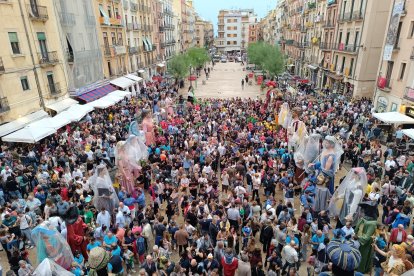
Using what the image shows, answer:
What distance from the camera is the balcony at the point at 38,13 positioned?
A: 19047 millimetres

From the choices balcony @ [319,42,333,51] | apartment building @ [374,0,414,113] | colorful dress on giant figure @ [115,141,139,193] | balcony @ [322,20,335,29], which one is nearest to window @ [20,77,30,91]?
colorful dress on giant figure @ [115,141,139,193]

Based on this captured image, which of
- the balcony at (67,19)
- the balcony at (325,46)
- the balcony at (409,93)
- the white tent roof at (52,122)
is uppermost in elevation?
the balcony at (67,19)

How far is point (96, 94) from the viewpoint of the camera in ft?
84.8

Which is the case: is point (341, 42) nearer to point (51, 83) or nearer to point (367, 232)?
point (51, 83)

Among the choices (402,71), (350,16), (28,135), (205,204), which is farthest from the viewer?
(350,16)

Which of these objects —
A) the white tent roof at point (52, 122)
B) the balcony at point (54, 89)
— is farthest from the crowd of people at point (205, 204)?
the balcony at point (54, 89)

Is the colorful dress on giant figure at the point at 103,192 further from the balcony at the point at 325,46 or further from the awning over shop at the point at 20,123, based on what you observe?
the balcony at the point at 325,46

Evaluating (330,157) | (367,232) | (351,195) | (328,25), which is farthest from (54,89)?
(328,25)

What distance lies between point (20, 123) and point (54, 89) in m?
5.09

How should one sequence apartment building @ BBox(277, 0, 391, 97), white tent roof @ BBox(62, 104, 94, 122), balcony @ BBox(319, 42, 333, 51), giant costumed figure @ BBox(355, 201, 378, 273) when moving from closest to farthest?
giant costumed figure @ BBox(355, 201, 378, 273) → white tent roof @ BBox(62, 104, 94, 122) → apartment building @ BBox(277, 0, 391, 97) → balcony @ BBox(319, 42, 333, 51)

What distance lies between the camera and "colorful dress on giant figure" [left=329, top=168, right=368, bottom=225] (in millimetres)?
9039

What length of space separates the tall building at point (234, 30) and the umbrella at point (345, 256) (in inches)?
4280

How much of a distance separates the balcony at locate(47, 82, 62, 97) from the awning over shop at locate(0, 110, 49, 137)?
2.03m

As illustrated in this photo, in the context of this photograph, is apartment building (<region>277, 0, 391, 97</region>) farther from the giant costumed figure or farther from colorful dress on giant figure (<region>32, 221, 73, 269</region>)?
colorful dress on giant figure (<region>32, 221, 73, 269</region>)
